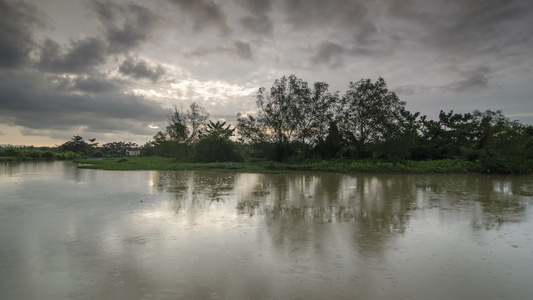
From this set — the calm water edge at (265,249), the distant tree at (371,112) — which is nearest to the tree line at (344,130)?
the distant tree at (371,112)

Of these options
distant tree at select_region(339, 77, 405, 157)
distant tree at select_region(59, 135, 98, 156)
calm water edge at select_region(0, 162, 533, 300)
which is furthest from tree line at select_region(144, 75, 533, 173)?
distant tree at select_region(59, 135, 98, 156)

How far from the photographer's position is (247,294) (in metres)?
3.54

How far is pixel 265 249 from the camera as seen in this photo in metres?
5.12

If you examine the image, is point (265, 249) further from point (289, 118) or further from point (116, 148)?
point (116, 148)

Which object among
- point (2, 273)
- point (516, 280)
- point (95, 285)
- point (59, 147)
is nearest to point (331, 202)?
point (516, 280)

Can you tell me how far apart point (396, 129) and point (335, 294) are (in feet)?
86.1

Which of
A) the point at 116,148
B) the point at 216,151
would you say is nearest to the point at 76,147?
the point at 116,148

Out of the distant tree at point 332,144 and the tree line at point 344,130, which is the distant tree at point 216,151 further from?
the distant tree at point 332,144

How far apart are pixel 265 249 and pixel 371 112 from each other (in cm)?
2429

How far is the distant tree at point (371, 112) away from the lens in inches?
1051

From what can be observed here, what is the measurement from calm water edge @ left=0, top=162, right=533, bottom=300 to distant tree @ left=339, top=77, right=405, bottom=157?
17.7m

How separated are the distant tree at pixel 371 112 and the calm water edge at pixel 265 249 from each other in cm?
1772

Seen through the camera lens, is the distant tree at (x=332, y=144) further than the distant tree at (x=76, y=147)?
No

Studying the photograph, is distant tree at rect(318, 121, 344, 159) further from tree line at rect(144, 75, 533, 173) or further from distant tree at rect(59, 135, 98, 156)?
distant tree at rect(59, 135, 98, 156)
